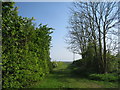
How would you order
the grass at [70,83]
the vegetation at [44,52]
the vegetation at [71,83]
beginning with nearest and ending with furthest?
1. the vegetation at [44,52]
2. the vegetation at [71,83]
3. the grass at [70,83]

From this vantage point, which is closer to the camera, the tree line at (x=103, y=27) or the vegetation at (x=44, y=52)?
A: the vegetation at (x=44, y=52)

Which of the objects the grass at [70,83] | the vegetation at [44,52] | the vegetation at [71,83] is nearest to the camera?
the vegetation at [44,52]

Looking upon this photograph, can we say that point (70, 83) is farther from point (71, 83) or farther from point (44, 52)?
point (44, 52)

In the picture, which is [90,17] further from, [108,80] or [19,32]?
[19,32]

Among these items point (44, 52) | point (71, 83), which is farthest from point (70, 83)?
point (44, 52)

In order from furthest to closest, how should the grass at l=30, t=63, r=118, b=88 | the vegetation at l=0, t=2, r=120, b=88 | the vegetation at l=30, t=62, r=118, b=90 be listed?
1. the grass at l=30, t=63, r=118, b=88
2. the vegetation at l=30, t=62, r=118, b=90
3. the vegetation at l=0, t=2, r=120, b=88

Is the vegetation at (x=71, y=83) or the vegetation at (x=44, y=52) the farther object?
the vegetation at (x=71, y=83)

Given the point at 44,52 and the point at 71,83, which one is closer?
the point at 71,83

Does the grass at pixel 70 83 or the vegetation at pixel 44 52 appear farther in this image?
the grass at pixel 70 83

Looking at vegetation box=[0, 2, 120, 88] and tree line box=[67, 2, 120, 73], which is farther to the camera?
tree line box=[67, 2, 120, 73]

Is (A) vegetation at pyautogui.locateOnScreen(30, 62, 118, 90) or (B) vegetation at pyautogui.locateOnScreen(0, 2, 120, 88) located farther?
(A) vegetation at pyautogui.locateOnScreen(30, 62, 118, 90)

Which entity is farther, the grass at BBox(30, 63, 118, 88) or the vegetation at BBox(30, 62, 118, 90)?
the grass at BBox(30, 63, 118, 88)

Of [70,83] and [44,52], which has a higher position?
[44,52]

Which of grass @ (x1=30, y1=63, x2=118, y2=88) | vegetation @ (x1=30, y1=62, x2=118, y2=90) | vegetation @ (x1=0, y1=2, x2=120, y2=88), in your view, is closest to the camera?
vegetation @ (x1=0, y1=2, x2=120, y2=88)
